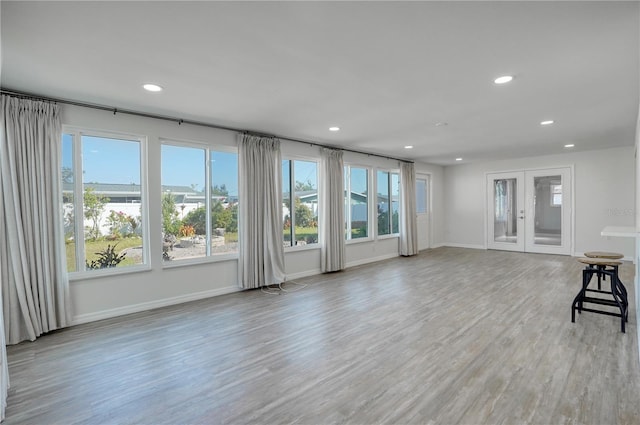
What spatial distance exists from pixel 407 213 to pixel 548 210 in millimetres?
3402

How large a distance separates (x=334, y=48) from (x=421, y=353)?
260 cm

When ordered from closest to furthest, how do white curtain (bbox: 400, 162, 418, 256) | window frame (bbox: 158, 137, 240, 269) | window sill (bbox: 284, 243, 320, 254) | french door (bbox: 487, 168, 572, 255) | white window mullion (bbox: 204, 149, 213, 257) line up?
window frame (bbox: 158, 137, 240, 269) → white window mullion (bbox: 204, 149, 213, 257) → window sill (bbox: 284, 243, 320, 254) → french door (bbox: 487, 168, 572, 255) → white curtain (bbox: 400, 162, 418, 256)

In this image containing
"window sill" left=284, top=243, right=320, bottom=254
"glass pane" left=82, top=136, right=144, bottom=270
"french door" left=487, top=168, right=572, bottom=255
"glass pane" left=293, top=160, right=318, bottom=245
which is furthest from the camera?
"french door" left=487, top=168, right=572, bottom=255

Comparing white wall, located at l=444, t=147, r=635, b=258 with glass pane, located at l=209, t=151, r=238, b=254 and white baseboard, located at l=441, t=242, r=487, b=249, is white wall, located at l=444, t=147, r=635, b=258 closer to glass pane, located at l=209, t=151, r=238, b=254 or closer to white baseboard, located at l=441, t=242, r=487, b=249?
white baseboard, located at l=441, t=242, r=487, b=249

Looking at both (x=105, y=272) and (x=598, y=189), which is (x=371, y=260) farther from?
(x=598, y=189)

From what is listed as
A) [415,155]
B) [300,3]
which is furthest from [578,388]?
[415,155]

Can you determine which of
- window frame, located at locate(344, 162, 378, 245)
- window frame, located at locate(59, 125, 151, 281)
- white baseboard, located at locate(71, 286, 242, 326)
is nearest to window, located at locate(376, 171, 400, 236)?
window frame, located at locate(344, 162, 378, 245)

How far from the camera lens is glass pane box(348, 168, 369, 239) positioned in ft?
23.4

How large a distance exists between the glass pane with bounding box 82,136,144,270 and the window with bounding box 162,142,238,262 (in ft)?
1.13

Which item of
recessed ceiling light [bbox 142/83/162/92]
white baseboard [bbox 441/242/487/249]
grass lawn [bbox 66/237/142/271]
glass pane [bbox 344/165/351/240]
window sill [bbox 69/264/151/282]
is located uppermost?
recessed ceiling light [bbox 142/83/162/92]

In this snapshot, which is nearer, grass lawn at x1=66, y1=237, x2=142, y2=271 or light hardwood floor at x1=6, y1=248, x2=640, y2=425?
light hardwood floor at x1=6, y1=248, x2=640, y2=425

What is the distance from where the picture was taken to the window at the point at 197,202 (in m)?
4.46

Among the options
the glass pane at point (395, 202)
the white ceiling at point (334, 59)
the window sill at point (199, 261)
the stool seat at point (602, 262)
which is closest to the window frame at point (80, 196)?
the window sill at point (199, 261)

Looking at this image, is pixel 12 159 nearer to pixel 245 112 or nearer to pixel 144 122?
pixel 144 122
